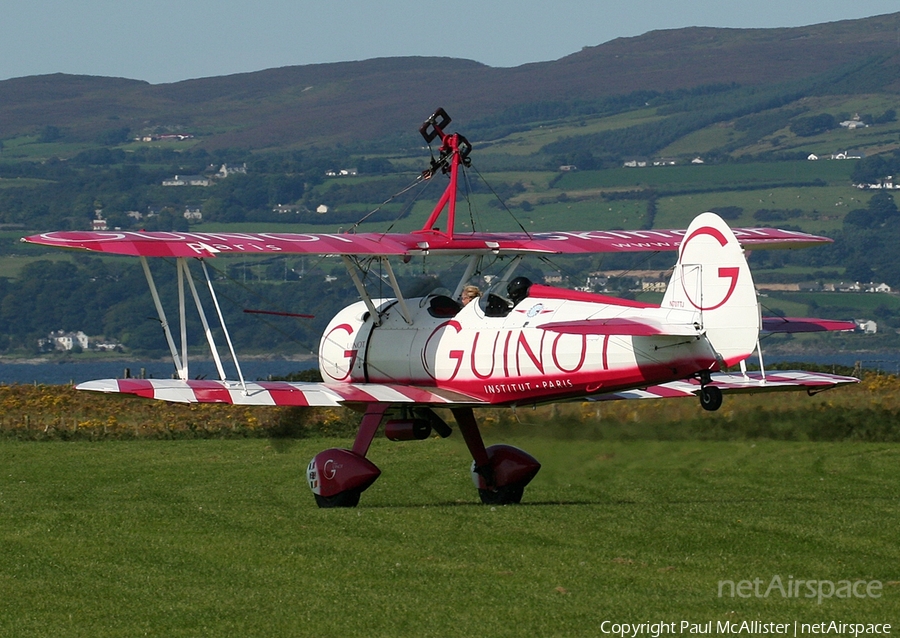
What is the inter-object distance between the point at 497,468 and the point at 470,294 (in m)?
2.12

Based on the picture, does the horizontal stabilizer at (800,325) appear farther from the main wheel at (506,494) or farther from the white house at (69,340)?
the white house at (69,340)

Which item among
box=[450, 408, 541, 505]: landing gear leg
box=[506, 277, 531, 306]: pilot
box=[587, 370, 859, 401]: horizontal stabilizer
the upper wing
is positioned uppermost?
the upper wing

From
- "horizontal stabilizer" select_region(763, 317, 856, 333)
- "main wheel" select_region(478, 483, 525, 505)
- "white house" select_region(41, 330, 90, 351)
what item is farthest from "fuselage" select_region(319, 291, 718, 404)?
"white house" select_region(41, 330, 90, 351)

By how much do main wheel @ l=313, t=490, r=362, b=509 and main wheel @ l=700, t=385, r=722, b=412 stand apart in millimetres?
4448

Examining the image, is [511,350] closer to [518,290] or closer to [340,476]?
[518,290]

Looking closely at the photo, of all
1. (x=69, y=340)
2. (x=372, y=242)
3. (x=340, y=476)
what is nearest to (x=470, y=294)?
(x=372, y=242)

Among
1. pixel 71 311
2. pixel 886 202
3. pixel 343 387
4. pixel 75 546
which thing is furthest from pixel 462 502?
pixel 886 202

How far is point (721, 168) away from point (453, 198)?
591ft

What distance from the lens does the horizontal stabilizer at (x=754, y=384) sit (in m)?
16.8

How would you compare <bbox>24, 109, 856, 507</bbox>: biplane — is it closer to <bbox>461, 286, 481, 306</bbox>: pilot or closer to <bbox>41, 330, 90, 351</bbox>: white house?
<bbox>461, 286, 481, 306</bbox>: pilot

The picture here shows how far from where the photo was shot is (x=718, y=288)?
1443cm

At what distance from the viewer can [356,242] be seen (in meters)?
17.5

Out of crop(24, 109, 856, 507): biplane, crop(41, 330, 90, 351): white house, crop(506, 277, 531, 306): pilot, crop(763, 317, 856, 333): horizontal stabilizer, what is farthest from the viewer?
crop(41, 330, 90, 351): white house

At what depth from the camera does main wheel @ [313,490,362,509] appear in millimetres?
16812
